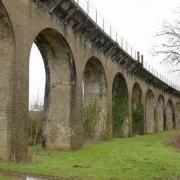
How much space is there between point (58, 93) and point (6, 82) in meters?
6.06

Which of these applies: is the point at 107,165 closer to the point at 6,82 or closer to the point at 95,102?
the point at 6,82

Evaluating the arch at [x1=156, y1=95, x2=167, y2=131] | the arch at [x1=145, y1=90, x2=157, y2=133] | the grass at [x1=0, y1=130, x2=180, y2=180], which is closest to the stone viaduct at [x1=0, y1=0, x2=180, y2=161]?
the grass at [x1=0, y1=130, x2=180, y2=180]

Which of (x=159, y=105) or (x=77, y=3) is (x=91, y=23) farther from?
(x=159, y=105)

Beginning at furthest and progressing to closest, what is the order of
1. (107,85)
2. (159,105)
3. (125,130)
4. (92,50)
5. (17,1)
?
1. (159,105)
2. (125,130)
3. (107,85)
4. (92,50)
5. (17,1)

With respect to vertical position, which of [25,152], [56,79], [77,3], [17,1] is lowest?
[25,152]

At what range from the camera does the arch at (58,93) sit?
19172 millimetres

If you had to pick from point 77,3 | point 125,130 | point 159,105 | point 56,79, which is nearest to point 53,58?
point 56,79

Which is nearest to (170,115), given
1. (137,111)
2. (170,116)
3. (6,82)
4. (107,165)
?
(170,116)

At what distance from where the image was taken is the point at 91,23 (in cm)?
2086

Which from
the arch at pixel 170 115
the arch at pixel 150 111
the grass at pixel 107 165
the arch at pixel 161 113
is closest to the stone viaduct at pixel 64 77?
the grass at pixel 107 165

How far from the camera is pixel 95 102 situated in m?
25.6

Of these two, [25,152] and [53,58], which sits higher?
[53,58]

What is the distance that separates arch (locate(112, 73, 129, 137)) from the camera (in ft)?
94.8

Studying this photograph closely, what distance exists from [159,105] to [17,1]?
115 feet
